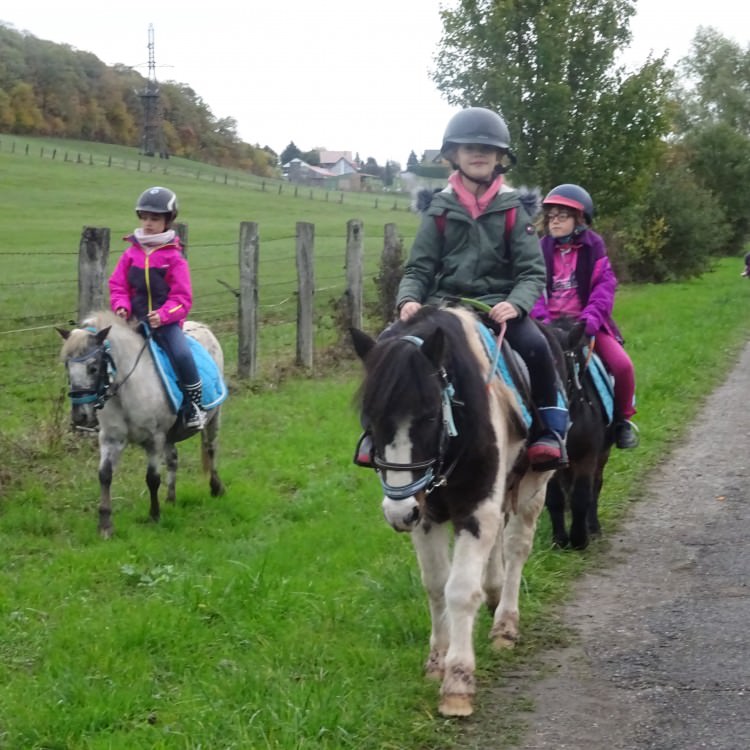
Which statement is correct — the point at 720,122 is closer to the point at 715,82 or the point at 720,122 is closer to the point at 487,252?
the point at 715,82

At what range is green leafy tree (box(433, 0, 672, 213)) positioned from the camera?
74.4 feet

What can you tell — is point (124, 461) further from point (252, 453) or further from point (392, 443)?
point (392, 443)

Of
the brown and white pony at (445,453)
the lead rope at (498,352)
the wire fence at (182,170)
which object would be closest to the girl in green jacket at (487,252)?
the lead rope at (498,352)

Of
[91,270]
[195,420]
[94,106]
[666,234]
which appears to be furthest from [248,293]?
[94,106]

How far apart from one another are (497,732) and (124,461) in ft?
20.9

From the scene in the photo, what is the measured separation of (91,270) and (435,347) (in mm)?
6170

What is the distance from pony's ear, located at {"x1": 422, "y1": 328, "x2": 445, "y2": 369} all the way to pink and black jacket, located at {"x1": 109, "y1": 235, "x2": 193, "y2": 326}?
4.28 m

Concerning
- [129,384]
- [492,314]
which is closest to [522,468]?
[492,314]

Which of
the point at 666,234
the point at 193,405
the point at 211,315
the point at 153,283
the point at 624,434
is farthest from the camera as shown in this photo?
the point at 666,234

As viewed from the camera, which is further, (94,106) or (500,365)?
(94,106)

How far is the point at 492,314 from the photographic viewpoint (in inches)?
185

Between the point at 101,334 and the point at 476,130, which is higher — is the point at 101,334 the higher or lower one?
the lower one

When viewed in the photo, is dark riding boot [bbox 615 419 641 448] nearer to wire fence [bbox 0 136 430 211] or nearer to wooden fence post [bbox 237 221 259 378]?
wooden fence post [bbox 237 221 259 378]

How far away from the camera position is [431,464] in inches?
156
